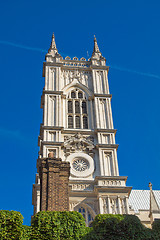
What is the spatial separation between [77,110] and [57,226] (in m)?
27.2

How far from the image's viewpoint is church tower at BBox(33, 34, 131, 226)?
1430 inches

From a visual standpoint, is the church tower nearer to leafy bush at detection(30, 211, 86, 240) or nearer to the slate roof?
the slate roof

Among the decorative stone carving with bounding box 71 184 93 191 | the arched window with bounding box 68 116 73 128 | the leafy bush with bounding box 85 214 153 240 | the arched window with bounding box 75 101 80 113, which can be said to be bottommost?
→ the leafy bush with bounding box 85 214 153 240

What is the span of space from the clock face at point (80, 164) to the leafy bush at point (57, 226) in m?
20.9

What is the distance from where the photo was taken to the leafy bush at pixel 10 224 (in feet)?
53.8

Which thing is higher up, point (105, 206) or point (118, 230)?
point (105, 206)

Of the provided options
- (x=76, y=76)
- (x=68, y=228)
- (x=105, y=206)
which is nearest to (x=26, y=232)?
(x=68, y=228)

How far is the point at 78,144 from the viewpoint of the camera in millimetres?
40438

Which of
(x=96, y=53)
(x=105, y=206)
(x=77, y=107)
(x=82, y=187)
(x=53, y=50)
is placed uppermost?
(x=96, y=53)

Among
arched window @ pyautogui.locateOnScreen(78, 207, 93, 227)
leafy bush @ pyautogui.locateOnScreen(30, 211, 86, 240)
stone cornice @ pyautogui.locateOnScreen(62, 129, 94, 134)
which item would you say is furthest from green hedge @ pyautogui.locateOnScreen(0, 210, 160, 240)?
stone cornice @ pyautogui.locateOnScreen(62, 129, 94, 134)

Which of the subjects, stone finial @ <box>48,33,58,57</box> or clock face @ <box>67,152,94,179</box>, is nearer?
clock face @ <box>67,152,94,179</box>

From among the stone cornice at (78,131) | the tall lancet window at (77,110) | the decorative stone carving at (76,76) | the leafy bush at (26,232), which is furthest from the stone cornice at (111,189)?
the leafy bush at (26,232)

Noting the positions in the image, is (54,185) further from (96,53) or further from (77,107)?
(96,53)

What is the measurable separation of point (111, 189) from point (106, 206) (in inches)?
63.0
